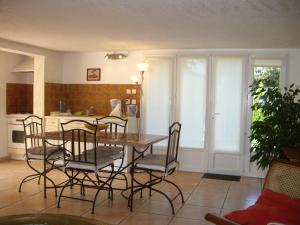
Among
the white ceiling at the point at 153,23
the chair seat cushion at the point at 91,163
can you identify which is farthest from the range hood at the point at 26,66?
A: the chair seat cushion at the point at 91,163

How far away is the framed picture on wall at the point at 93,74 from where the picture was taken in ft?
21.1

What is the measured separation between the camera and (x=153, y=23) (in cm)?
391

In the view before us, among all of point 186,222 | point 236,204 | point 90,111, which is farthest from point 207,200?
point 90,111

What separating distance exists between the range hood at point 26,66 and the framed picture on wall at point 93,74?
1097 millimetres

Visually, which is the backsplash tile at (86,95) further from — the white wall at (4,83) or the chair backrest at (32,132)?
the white wall at (4,83)

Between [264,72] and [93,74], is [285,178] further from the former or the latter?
[93,74]

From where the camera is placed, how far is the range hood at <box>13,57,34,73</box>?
6.55 meters

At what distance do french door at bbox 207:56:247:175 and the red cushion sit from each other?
11.2 ft

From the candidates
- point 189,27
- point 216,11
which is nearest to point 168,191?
point 189,27

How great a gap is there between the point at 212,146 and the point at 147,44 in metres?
2.08

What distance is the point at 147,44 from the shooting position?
5.41m

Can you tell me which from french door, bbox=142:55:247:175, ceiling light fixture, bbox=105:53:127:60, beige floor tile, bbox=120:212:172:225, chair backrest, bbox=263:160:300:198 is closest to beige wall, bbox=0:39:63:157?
ceiling light fixture, bbox=105:53:127:60

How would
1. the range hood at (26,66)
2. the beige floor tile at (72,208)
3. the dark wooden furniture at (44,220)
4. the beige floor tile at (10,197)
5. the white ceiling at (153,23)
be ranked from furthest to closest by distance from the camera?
the range hood at (26,66) < the beige floor tile at (10,197) < the beige floor tile at (72,208) < the white ceiling at (153,23) < the dark wooden furniture at (44,220)

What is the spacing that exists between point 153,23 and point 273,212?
103 inches
